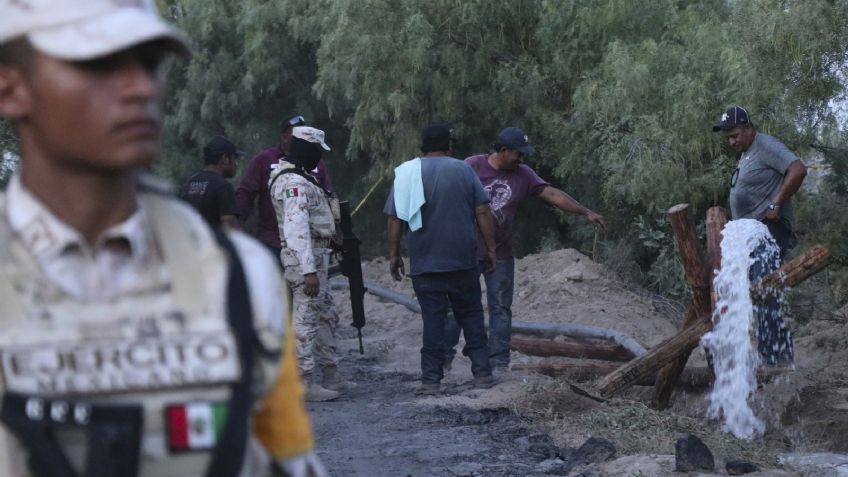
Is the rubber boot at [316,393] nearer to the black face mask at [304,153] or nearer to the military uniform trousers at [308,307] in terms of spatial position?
the military uniform trousers at [308,307]

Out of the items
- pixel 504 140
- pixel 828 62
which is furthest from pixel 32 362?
pixel 828 62

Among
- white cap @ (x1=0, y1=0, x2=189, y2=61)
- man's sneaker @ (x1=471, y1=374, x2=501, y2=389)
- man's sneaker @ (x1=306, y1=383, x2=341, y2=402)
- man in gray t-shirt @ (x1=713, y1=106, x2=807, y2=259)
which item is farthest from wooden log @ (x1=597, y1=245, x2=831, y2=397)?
white cap @ (x1=0, y1=0, x2=189, y2=61)

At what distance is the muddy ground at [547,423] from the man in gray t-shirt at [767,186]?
57cm

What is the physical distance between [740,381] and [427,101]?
982 cm

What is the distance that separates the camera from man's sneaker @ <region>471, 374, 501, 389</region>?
9.71 m

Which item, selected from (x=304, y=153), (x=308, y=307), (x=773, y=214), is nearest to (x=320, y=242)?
(x=308, y=307)

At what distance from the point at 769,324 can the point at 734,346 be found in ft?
1.51

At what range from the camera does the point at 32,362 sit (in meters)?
1.71

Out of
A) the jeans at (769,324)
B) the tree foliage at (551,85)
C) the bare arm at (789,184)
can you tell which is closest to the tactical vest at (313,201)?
the jeans at (769,324)

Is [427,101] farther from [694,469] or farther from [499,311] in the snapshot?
[694,469]

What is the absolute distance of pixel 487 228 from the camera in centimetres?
971

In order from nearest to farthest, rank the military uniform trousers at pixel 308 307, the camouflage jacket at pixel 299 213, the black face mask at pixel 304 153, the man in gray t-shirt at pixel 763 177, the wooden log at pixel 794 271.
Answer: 1. the wooden log at pixel 794 271
2. the camouflage jacket at pixel 299 213
3. the black face mask at pixel 304 153
4. the military uniform trousers at pixel 308 307
5. the man in gray t-shirt at pixel 763 177

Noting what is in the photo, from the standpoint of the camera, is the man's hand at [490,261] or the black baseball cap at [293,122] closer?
the black baseball cap at [293,122]

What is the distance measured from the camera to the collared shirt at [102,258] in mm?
1750
